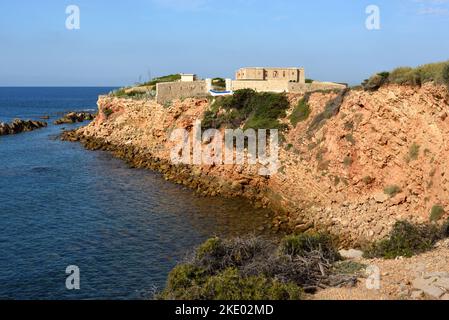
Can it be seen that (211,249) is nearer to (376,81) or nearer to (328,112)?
(376,81)

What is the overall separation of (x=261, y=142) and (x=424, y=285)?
21.5m

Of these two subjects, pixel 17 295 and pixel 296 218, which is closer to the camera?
pixel 17 295

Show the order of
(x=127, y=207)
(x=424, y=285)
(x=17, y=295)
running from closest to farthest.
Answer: (x=424, y=285) < (x=17, y=295) < (x=127, y=207)

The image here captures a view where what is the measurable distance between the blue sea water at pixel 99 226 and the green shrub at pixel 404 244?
7608 mm

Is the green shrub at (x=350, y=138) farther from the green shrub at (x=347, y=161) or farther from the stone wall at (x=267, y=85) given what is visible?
the stone wall at (x=267, y=85)

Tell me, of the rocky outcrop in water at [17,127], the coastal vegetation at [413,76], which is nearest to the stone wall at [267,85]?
the coastal vegetation at [413,76]

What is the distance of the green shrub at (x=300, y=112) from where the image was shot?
3231 centimetres

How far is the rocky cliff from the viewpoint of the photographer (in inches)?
826

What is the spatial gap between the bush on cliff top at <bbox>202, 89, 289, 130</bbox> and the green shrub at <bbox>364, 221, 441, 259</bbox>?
57.4ft

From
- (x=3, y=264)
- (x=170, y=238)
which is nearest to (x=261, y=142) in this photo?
(x=170, y=238)

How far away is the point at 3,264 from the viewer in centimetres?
1859

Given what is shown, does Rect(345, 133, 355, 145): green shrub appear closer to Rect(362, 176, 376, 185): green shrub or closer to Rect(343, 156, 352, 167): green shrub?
Rect(343, 156, 352, 167): green shrub
